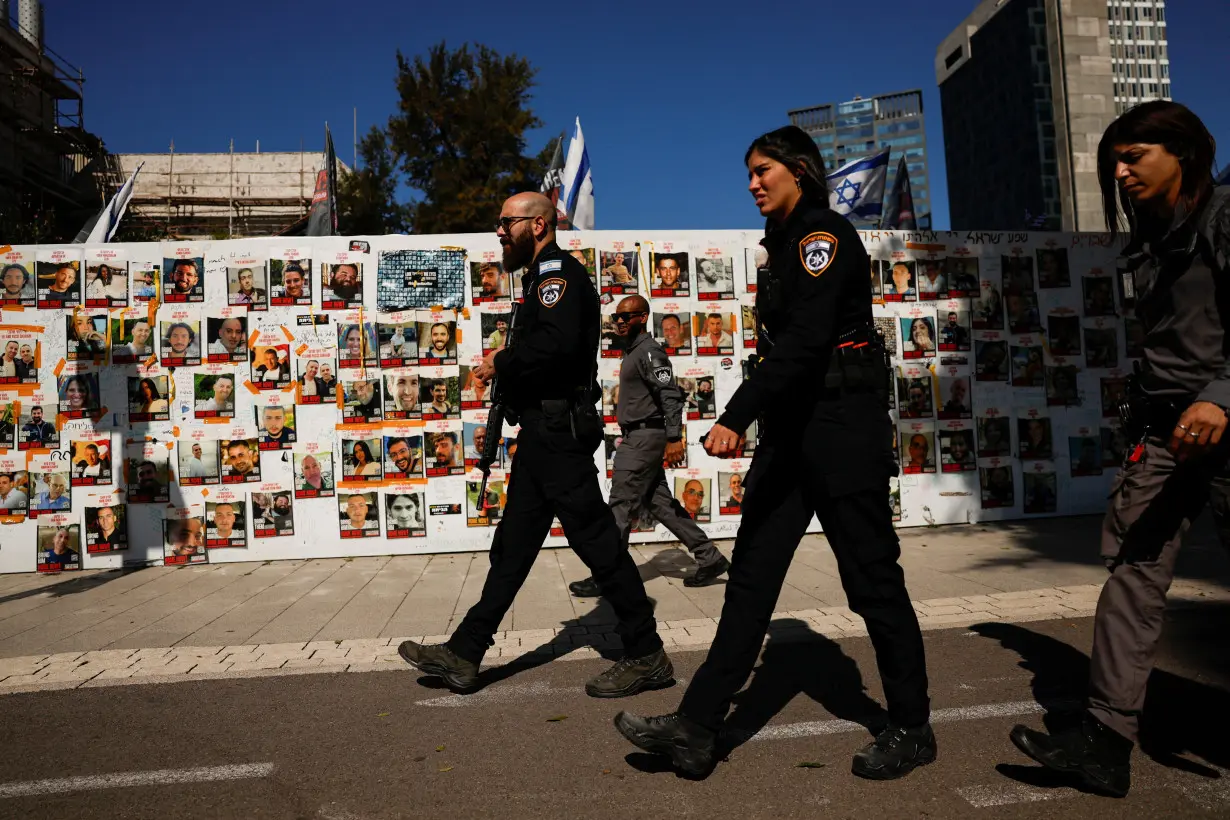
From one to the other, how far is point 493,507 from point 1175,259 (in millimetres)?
5676

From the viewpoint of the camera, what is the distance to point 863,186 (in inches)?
390

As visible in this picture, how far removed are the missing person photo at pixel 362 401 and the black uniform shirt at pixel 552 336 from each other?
362 centimetres

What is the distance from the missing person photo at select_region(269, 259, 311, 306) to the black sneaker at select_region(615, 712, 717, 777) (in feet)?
18.2

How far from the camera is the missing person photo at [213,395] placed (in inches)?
281

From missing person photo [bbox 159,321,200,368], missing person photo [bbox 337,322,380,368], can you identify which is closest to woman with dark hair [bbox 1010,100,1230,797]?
missing person photo [bbox 337,322,380,368]

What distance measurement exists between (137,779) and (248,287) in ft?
16.6

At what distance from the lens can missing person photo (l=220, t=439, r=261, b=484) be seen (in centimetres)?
715

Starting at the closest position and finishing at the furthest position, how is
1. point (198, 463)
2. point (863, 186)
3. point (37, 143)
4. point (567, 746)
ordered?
1. point (567, 746)
2. point (198, 463)
3. point (863, 186)
4. point (37, 143)

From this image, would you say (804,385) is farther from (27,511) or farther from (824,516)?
(27,511)

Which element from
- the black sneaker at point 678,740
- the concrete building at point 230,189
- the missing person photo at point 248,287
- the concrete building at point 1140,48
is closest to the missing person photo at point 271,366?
the missing person photo at point 248,287

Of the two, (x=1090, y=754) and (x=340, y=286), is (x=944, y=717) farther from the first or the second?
(x=340, y=286)

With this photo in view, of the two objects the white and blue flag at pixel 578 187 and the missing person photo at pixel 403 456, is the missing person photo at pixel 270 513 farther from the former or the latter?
the white and blue flag at pixel 578 187

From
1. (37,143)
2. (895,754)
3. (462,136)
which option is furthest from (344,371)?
(37,143)

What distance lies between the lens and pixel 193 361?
717 centimetres
